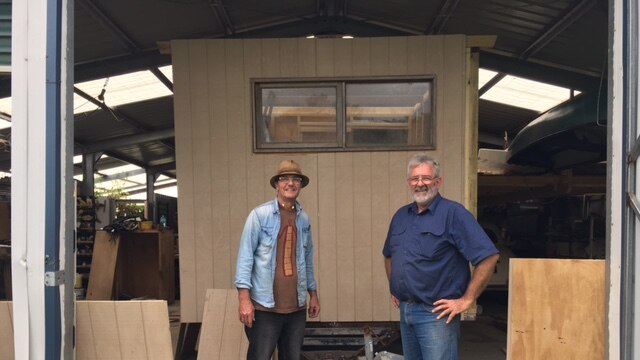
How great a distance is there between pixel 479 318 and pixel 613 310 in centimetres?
427

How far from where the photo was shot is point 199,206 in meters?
4.22

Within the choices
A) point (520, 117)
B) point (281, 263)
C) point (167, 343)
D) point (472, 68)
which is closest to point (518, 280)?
point (281, 263)

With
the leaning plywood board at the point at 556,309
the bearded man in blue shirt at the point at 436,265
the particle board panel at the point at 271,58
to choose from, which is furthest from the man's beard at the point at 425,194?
the particle board panel at the point at 271,58

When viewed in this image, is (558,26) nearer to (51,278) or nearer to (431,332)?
(431,332)

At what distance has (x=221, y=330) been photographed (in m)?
3.68

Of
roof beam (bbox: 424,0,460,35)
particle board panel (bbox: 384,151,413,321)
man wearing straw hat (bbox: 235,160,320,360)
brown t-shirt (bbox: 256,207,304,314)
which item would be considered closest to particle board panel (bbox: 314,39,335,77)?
particle board panel (bbox: 384,151,413,321)

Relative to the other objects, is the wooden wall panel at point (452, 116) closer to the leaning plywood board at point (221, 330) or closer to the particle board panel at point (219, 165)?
the particle board panel at point (219, 165)

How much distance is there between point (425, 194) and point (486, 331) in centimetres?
375

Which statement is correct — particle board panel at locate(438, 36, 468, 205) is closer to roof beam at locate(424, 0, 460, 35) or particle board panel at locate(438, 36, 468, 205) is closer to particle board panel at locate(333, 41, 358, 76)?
particle board panel at locate(333, 41, 358, 76)

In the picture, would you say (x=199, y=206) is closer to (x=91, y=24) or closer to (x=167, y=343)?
(x=167, y=343)

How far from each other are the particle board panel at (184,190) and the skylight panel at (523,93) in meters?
4.49

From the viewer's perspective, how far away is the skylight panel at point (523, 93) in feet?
24.4

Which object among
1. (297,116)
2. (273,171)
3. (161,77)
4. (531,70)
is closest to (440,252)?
(273,171)

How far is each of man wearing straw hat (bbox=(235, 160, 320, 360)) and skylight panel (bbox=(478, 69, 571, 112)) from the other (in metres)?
5.01
